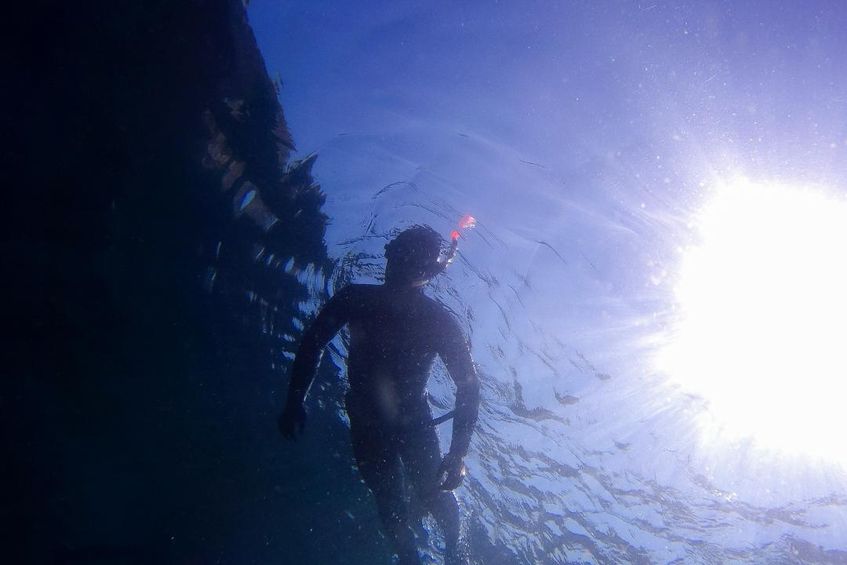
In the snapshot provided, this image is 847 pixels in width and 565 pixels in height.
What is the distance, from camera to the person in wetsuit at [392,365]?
5438 millimetres

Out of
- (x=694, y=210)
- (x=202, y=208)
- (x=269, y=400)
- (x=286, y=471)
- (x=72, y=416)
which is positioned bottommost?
(x=72, y=416)

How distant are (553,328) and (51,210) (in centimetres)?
936

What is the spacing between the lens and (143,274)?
28.5ft

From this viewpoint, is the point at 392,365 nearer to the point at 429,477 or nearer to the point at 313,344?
the point at 313,344

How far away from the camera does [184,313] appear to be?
31.2ft

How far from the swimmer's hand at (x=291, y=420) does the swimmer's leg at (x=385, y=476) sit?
749 millimetres

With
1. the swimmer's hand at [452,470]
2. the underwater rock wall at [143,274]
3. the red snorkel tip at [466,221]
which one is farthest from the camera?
the red snorkel tip at [466,221]

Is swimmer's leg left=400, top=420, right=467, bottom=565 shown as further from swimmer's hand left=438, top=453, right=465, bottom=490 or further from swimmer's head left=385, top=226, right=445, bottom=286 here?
swimmer's head left=385, top=226, right=445, bottom=286

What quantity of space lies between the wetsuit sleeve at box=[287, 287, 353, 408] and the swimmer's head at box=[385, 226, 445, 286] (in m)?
0.77

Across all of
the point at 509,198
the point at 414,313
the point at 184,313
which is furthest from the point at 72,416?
the point at 509,198

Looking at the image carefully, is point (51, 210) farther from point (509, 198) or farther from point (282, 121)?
point (509, 198)

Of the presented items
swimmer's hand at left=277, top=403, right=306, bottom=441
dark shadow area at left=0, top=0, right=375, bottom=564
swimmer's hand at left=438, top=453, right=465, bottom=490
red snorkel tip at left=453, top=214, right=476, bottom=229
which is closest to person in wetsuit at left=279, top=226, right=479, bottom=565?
swimmer's hand at left=277, top=403, right=306, bottom=441

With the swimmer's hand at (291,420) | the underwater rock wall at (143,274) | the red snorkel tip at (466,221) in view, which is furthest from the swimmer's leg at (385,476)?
the underwater rock wall at (143,274)

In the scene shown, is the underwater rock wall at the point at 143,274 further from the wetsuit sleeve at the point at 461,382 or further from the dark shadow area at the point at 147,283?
the wetsuit sleeve at the point at 461,382
